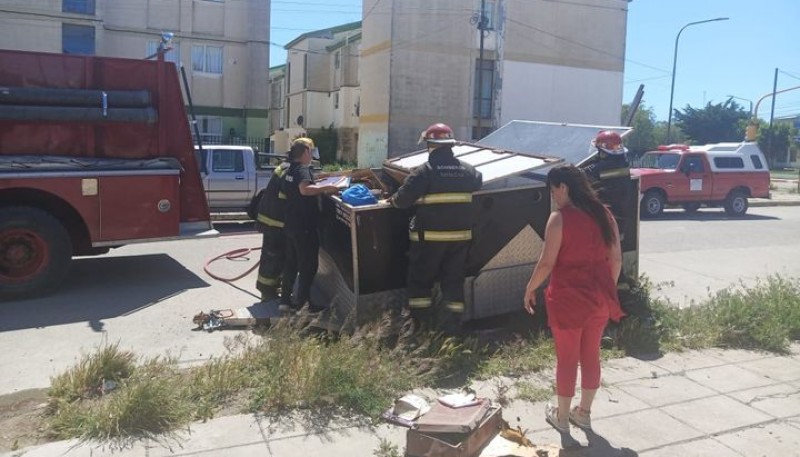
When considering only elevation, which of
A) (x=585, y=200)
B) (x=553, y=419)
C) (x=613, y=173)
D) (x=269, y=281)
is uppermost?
(x=613, y=173)

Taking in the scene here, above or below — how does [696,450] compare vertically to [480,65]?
below

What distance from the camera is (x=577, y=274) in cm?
410

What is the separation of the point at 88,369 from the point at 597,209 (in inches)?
141

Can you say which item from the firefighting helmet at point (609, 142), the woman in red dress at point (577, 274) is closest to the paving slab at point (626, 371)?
the woman in red dress at point (577, 274)

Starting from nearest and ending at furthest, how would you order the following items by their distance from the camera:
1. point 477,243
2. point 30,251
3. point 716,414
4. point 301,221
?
1. point 716,414
2. point 477,243
3. point 301,221
4. point 30,251

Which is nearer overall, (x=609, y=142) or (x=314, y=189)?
(x=314, y=189)

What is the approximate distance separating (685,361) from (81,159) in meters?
6.60

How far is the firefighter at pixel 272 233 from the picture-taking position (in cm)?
669

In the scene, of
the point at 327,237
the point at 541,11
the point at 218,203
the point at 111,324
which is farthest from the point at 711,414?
the point at 541,11

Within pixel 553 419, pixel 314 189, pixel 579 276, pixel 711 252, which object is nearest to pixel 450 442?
pixel 553 419

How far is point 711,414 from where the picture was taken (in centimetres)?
469

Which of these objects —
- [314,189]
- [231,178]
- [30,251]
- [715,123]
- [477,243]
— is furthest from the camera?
[715,123]

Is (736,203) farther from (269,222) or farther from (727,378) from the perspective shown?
(269,222)

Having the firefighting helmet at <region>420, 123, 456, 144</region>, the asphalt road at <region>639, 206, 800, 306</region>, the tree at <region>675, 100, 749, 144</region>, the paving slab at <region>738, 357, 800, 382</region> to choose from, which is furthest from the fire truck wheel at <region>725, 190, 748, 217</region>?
→ the tree at <region>675, 100, 749, 144</region>
